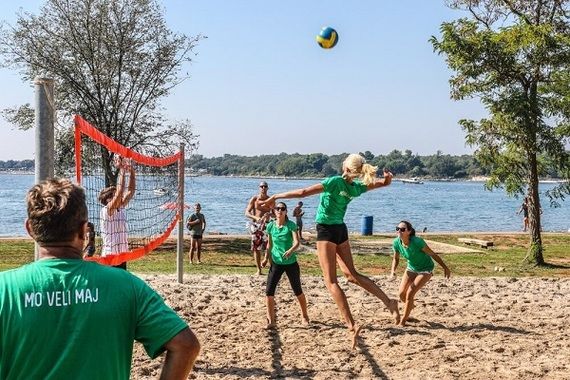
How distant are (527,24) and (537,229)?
468 cm

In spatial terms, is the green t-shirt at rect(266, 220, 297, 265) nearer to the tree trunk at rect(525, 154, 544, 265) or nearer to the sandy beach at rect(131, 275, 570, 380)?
the sandy beach at rect(131, 275, 570, 380)

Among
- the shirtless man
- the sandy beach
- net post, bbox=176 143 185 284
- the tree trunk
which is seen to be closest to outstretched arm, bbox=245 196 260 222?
the shirtless man

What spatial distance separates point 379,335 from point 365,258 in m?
9.56

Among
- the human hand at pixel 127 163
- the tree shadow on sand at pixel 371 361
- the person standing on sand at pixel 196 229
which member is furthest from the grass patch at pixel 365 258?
the tree shadow on sand at pixel 371 361

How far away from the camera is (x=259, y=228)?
14.0m

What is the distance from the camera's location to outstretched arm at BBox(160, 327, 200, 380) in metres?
2.25

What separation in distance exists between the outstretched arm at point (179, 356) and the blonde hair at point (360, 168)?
16.5ft

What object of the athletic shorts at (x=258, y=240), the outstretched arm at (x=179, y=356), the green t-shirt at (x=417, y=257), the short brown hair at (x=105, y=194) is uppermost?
the short brown hair at (x=105, y=194)

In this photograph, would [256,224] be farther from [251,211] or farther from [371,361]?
[371,361]

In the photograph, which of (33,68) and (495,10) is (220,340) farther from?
(33,68)

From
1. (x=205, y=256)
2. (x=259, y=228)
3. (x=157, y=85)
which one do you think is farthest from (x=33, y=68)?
(x=259, y=228)

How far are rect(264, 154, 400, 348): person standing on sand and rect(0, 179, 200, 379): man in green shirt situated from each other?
493 centimetres

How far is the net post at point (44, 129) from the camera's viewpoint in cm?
519

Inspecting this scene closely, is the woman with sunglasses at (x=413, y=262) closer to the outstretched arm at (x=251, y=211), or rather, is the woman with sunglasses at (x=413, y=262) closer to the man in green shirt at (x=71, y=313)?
the outstretched arm at (x=251, y=211)
